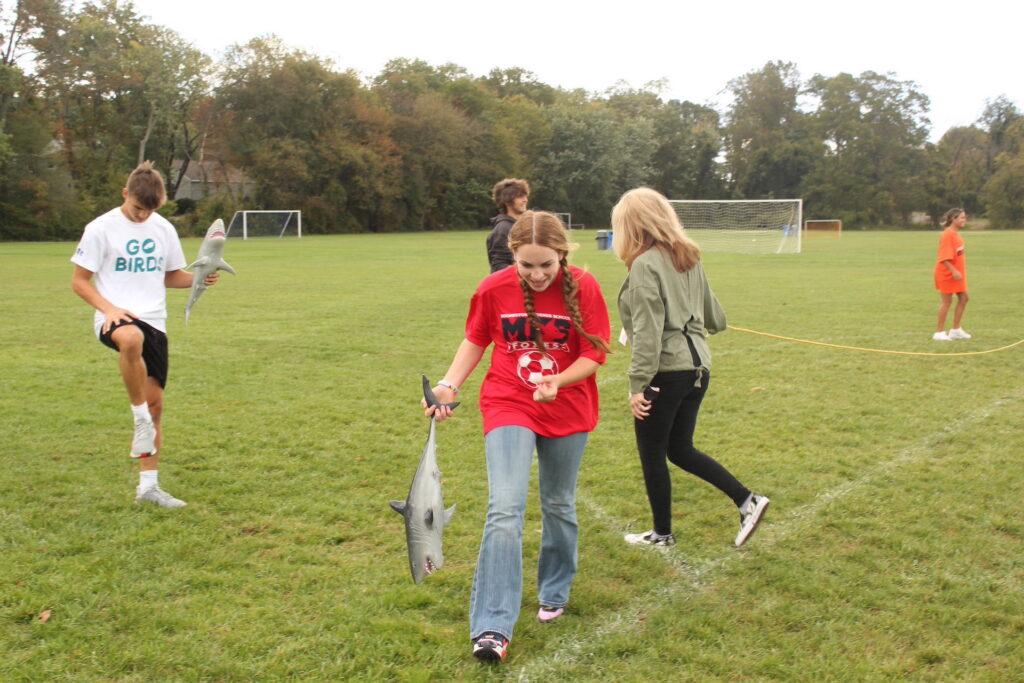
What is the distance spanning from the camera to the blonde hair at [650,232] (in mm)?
4133

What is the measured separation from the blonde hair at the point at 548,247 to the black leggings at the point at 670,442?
0.75 metres

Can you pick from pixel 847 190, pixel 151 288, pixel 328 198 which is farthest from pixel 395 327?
pixel 847 190

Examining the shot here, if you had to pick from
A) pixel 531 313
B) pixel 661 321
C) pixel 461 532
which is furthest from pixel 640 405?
pixel 461 532

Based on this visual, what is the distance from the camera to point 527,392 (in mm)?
3652

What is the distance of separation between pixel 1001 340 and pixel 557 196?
60.7 metres

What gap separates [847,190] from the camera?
8112 cm

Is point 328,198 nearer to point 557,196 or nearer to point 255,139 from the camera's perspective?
point 255,139

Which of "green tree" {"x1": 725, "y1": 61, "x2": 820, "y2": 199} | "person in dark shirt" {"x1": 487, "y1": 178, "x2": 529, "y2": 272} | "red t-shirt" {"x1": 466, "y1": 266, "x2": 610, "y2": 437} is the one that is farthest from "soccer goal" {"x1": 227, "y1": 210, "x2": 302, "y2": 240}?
"green tree" {"x1": 725, "y1": 61, "x2": 820, "y2": 199}

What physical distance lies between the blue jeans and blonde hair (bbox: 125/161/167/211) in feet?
8.89

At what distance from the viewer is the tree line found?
4831 centimetres

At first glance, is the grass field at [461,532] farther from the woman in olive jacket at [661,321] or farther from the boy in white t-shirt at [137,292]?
the woman in olive jacket at [661,321]

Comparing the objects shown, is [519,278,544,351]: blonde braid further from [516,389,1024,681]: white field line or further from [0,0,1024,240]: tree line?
[0,0,1024,240]: tree line

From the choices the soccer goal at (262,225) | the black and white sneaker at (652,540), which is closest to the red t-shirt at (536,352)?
the black and white sneaker at (652,540)

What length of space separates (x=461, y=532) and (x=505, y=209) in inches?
142
